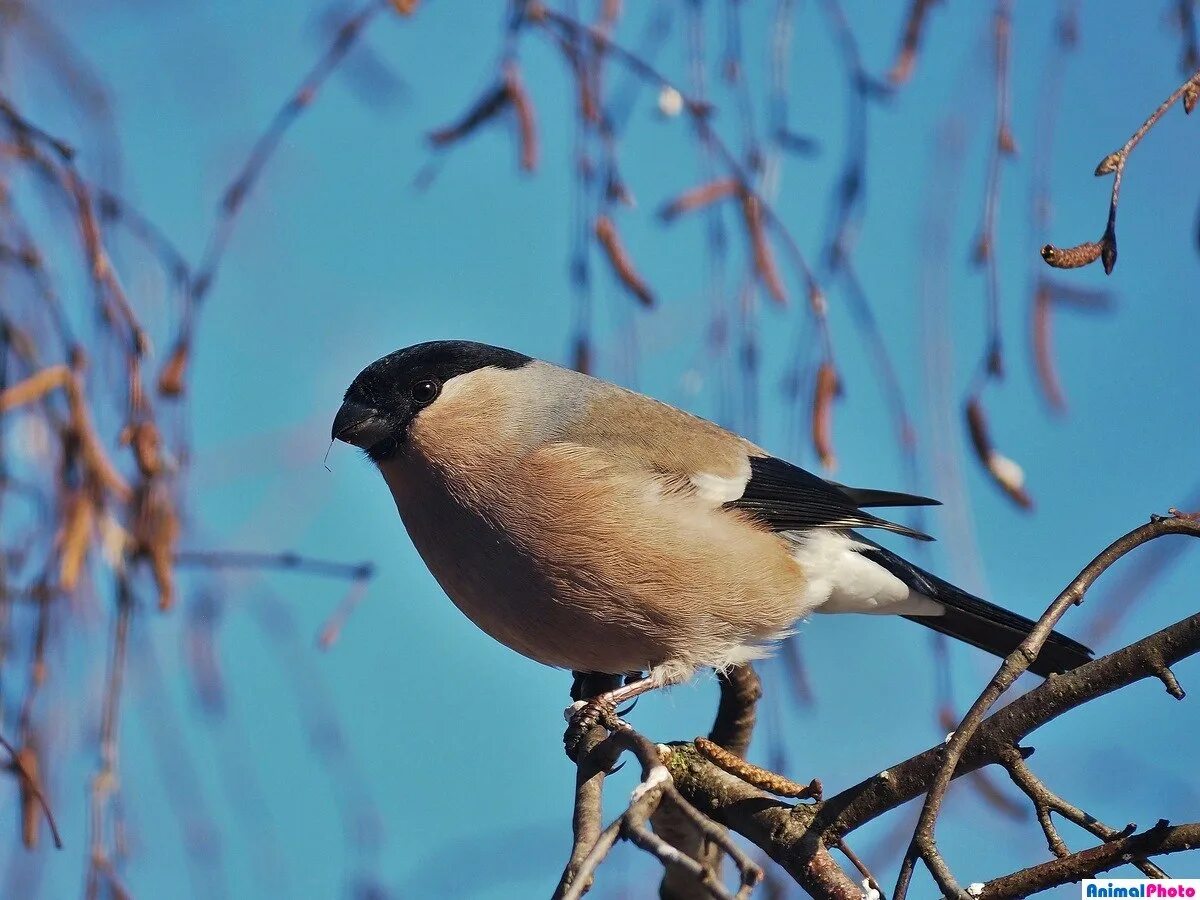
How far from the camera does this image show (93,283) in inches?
101

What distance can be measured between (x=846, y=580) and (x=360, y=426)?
133cm

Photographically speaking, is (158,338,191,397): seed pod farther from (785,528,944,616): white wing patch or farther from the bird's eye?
(785,528,944,616): white wing patch

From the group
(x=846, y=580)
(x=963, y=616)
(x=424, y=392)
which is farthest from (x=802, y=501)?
(x=424, y=392)

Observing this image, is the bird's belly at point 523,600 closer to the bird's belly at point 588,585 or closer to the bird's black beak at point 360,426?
the bird's belly at point 588,585

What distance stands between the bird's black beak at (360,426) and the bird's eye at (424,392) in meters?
0.11

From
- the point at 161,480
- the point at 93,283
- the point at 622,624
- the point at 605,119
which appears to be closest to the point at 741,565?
the point at 622,624

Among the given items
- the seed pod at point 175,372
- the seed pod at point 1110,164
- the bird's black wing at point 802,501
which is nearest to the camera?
the seed pod at point 1110,164

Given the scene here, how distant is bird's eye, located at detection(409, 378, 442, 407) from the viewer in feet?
10.5

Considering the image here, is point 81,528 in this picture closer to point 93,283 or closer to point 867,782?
point 93,283

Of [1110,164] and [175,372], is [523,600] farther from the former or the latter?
[1110,164]

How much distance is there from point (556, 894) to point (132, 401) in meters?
1.47

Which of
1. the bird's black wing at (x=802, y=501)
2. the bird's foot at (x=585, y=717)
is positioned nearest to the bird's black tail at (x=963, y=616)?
the bird's black wing at (x=802, y=501)

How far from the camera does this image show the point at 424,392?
126 inches

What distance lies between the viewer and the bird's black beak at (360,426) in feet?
10.2
